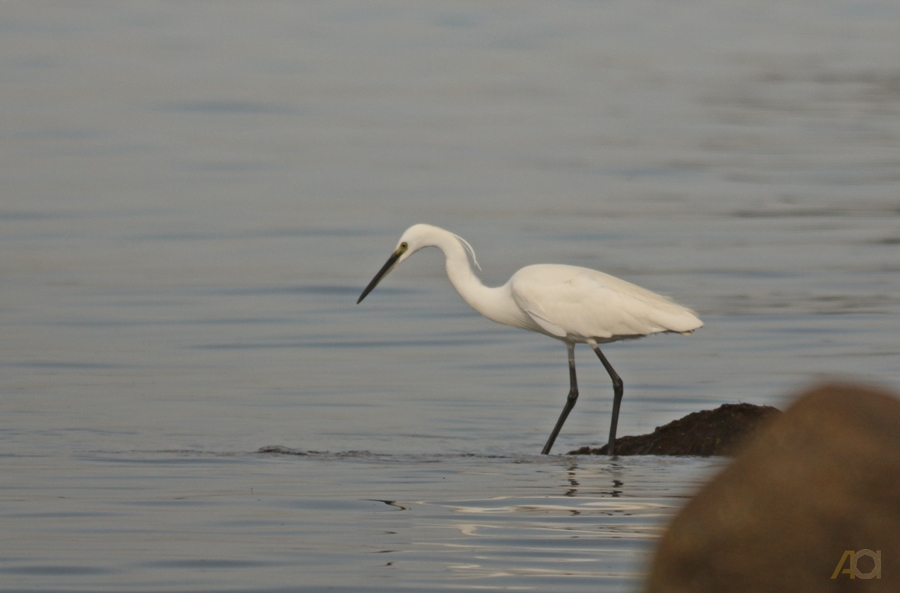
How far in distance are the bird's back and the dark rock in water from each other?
1342mm

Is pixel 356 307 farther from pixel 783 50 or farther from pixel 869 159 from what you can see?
pixel 783 50

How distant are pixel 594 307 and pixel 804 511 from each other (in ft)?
27.4

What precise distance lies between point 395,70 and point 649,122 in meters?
14.1

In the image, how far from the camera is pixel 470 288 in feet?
41.3

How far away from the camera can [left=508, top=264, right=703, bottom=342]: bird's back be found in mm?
11844

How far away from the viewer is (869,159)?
29734mm

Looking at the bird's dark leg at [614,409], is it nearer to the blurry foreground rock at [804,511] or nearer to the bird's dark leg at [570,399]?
the bird's dark leg at [570,399]

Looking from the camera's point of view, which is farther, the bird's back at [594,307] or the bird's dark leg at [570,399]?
the bird's back at [594,307]

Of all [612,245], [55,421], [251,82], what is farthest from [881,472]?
[251,82]
